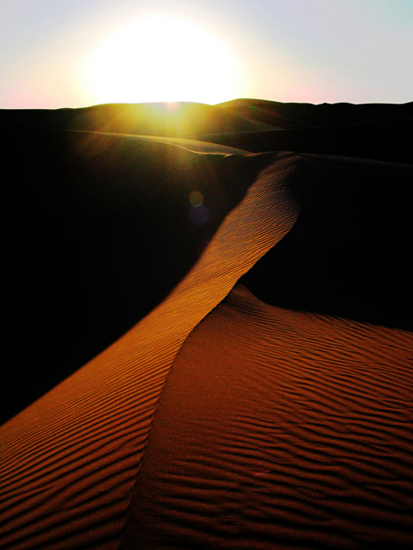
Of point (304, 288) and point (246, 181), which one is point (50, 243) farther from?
point (304, 288)

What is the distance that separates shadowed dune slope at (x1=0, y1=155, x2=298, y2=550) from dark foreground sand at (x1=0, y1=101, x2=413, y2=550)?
0.9 inches

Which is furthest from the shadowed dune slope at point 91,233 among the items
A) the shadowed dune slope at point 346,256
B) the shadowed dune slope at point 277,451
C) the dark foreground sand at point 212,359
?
the shadowed dune slope at point 277,451

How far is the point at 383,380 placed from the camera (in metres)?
4.89

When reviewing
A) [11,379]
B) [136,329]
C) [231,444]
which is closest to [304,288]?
[136,329]

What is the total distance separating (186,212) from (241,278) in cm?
755

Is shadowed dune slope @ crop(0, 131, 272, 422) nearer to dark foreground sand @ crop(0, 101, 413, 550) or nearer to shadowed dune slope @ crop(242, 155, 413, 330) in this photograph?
dark foreground sand @ crop(0, 101, 413, 550)

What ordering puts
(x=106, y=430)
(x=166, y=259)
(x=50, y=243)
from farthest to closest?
(x=50, y=243)
(x=166, y=259)
(x=106, y=430)

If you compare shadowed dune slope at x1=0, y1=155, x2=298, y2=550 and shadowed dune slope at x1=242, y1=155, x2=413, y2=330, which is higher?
shadowed dune slope at x1=242, y1=155, x2=413, y2=330

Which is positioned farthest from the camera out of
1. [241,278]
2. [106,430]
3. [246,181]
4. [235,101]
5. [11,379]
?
[235,101]

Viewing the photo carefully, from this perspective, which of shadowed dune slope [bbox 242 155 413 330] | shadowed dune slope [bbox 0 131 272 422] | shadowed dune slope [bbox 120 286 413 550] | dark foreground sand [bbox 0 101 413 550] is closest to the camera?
shadowed dune slope [bbox 120 286 413 550]

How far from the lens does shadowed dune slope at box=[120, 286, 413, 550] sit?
2748 mm

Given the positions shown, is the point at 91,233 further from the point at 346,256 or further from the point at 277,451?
the point at 277,451

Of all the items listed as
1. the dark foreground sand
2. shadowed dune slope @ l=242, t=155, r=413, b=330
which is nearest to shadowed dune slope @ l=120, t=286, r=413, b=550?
the dark foreground sand

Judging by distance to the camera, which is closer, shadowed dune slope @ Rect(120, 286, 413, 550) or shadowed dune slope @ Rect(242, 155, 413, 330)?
shadowed dune slope @ Rect(120, 286, 413, 550)
